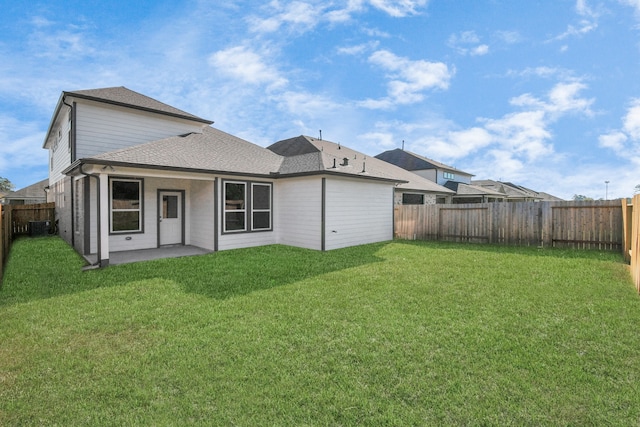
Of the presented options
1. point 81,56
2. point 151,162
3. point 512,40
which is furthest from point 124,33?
point 512,40

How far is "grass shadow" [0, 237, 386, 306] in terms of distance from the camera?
6.16m

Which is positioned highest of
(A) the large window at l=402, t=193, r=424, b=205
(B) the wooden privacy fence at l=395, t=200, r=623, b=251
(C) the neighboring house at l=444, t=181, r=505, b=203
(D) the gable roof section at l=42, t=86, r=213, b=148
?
(D) the gable roof section at l=42, t=86, r=213, b=148

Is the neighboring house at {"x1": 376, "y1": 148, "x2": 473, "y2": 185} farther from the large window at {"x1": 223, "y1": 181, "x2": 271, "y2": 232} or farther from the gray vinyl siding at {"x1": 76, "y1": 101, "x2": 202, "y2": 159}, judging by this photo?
the gray vinyl siding at {"x1": 76, "y1": 101, "x2": 202, "y2": 159}

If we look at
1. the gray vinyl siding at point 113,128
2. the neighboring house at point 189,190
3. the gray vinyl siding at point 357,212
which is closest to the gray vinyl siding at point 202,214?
the neighboring house at point 189,190

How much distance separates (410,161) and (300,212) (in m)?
21.1

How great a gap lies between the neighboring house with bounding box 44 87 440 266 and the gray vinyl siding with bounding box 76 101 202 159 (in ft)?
0.10

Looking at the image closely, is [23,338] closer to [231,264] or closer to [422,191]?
[231,264]

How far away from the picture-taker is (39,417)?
2.49 meters

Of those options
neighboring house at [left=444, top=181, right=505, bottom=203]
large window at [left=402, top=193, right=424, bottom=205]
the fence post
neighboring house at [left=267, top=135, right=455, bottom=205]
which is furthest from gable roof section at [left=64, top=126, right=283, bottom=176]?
neighboring house at [left=444, top=181, right=505, bottom=203]

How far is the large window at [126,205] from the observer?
10227 millimetres

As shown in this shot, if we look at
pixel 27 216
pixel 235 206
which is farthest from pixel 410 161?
pixel 27 216

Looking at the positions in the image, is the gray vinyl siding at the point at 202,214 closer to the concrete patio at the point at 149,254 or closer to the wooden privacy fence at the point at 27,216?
the concrete patio at the point at 149,254

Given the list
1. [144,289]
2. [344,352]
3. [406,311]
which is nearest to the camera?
[344,352]

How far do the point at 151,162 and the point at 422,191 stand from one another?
53.3 ft
